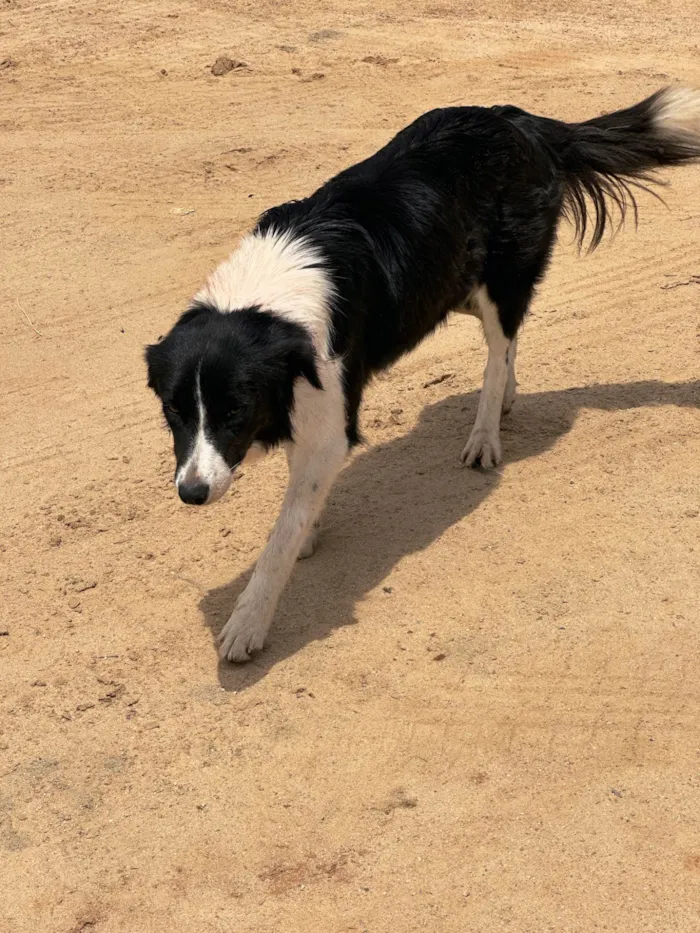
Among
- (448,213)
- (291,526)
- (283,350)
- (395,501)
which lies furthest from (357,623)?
(448,213)

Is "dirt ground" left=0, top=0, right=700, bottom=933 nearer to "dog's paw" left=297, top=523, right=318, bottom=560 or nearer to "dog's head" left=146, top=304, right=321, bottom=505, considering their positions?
"dog's paw" left=297, top=523, right=318, bottom=560

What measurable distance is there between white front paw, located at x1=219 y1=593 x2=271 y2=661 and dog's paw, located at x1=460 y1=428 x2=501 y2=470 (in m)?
1.72

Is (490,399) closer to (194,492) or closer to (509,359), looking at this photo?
(509,359)

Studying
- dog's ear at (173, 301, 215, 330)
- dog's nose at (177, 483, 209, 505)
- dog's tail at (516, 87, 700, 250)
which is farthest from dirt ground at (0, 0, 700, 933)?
dog's ear at (173, 301, 215, 330)

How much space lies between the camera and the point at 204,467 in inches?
173

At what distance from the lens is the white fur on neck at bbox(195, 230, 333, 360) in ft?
15.6

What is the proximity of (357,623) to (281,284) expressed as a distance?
1.45 m

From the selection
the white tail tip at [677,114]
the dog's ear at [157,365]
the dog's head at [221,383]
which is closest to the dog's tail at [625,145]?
the white tail tip at [677,114]

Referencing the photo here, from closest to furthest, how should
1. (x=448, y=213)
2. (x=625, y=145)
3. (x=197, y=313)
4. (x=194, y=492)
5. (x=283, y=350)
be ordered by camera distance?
1. (x=194, y=492)
2. (x=283, y=350)
3. (x=197, y=313)
4. (x=448, y=213)
5. (x=625, y=145)

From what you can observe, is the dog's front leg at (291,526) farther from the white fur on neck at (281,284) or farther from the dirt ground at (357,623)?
the white fur on neck at (281,284)

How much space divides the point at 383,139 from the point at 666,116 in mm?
3721

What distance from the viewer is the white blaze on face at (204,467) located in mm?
→ 4375

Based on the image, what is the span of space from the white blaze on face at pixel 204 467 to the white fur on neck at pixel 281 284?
0.55 meters

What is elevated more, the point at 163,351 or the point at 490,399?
the point at 163,351
